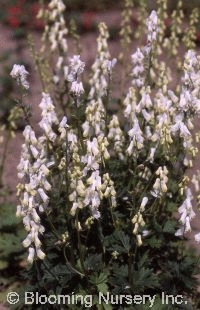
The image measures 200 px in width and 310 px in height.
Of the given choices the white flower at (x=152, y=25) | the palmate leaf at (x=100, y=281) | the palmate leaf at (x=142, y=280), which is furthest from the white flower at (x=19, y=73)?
the palmate leaf at (x=142, y=280)

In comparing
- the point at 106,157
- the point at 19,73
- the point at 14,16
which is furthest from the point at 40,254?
the point at 14,16

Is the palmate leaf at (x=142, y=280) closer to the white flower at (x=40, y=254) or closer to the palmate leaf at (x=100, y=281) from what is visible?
the palmate leaf at (x=100, y=281)

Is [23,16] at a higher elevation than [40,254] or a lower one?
higher

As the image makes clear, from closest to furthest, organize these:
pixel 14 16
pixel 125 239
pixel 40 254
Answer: pixel 40 254
pixel 125 239
pixel 14 16

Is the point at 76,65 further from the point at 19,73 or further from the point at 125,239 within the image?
the point at 125,239

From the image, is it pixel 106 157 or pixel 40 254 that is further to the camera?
pixel 40 254

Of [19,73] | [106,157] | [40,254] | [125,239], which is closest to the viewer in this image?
[19,73]

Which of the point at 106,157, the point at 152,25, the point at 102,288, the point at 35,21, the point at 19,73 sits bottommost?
the point at 102,288

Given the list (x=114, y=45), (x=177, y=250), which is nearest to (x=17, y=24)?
(x=114, y=45)

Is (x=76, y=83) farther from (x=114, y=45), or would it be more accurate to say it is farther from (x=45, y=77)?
(x=114, y=45)
